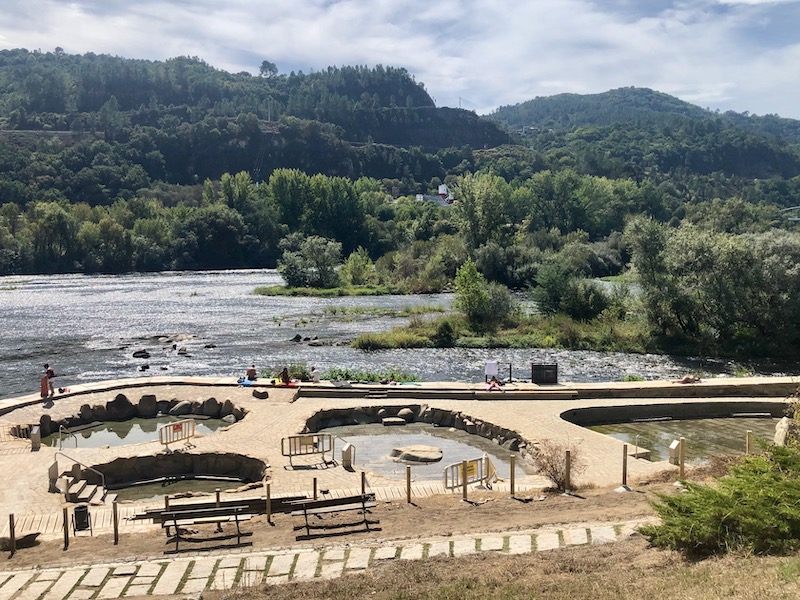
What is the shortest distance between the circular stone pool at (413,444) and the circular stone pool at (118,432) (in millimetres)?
4507

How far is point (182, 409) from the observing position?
2656 cm

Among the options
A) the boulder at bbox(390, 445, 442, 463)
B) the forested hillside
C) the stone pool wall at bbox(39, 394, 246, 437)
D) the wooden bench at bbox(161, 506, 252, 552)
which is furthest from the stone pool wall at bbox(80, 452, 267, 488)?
the forested hillside

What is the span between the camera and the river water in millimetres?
35812

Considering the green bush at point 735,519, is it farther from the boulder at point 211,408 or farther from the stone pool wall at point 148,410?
the boulder at point 211,408

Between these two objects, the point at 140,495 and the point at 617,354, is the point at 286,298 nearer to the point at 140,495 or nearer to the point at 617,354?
the point at 617,354

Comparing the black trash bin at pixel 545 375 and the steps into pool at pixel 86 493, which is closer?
the steps into pool at pixel 86 493

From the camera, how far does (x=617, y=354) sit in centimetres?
3938

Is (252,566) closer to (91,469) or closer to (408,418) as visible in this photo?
(91,469)

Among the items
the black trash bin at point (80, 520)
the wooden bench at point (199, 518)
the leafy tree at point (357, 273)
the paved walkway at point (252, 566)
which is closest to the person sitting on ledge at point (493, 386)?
the paved walkway at point (252, 566)

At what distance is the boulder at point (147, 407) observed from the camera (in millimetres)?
26656

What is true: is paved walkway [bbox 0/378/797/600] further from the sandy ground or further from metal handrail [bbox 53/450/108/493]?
the sandy ground

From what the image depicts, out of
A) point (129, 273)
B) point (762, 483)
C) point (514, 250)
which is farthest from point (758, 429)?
point (129, 273)

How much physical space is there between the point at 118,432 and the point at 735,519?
66.8 feet

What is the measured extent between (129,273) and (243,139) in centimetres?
10165
